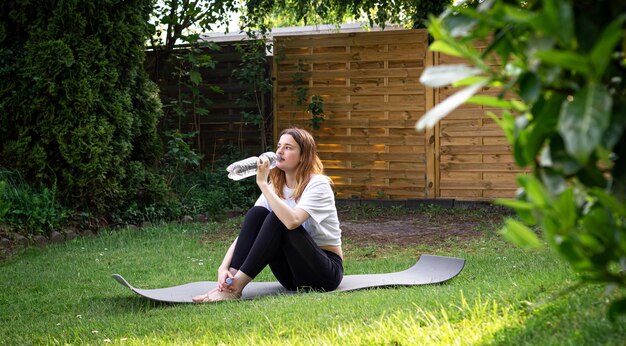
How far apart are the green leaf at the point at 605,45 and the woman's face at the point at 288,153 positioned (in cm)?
400

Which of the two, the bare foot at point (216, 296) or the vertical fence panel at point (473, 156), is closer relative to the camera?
the bare foot at point (216, 296)

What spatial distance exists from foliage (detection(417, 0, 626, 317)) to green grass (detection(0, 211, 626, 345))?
0.24m

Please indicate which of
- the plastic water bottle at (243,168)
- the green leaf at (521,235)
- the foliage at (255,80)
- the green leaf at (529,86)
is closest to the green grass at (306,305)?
the green leaf at (521,235)

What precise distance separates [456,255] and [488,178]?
3799mm

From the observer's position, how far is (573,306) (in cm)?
289

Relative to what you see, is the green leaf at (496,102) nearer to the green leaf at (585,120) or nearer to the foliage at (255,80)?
the green leaf at (585,120)

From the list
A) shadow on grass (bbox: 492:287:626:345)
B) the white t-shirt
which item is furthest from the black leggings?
shadow on grass (bbox: 492:287:626:345)

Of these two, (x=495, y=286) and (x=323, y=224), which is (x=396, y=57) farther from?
(x=495, y=286)

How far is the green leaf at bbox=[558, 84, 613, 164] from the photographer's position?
2.94 ft

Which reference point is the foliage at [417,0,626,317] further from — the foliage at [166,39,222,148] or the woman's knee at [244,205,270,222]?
the foliage at [166,39,222,148]

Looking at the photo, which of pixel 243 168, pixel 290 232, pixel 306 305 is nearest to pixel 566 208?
pixel 306 305

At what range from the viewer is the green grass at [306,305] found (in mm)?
2910

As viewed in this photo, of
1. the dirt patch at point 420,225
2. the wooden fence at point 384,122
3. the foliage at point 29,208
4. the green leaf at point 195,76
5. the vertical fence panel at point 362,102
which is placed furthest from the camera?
the vertical fence panel at point 362,102

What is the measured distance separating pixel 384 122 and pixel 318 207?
5865 millimetres
